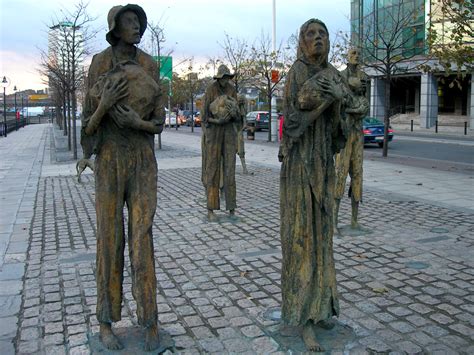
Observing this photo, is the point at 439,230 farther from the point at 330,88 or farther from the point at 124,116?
the point at 124,116

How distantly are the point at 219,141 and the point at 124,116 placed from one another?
5168 millimetres

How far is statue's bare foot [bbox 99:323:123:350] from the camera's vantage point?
4164mm

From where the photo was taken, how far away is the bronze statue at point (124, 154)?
12.7ft

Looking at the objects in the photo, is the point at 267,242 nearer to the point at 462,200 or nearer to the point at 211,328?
the point at 211,328

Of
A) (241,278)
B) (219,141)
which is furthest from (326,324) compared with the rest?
(219,141)

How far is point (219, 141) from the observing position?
29.3ft

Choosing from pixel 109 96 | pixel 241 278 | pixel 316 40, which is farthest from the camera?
pixel 241 278

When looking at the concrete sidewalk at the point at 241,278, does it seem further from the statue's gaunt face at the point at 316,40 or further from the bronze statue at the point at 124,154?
the statue's gaunt face at the point at 316,40

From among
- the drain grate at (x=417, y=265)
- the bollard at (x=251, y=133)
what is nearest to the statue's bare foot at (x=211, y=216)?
the drain grate at (x=417, y=265)

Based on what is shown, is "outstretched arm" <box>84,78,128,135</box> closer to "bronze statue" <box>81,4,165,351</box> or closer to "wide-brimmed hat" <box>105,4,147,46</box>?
"bronze statue" <box>81,4,165,351</box>

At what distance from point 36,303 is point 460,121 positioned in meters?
40.6

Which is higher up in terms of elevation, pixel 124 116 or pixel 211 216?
pixel 124 116

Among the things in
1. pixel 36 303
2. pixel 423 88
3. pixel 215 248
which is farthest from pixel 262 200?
pixel 423 88

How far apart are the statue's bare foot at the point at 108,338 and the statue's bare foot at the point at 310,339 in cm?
139
